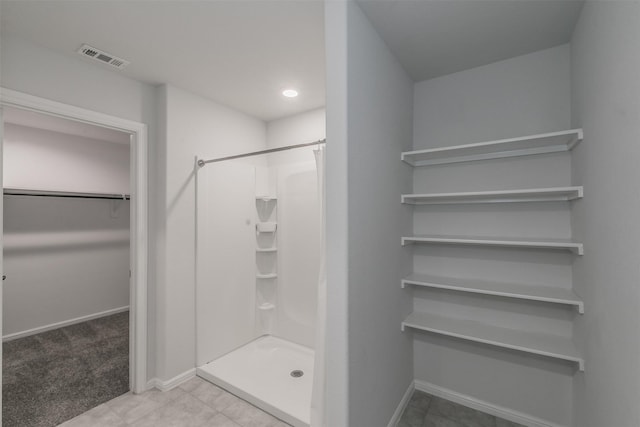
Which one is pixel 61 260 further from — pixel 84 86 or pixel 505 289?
pixel 505 289

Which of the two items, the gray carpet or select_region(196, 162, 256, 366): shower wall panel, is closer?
the gray carpet

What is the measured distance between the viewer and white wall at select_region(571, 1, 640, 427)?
936 millimetres

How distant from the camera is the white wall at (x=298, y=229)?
2.85 metres

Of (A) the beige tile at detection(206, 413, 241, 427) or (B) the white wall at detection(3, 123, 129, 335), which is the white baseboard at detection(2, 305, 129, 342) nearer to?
(B) the white wall at detection(3, 123, 129, 335)

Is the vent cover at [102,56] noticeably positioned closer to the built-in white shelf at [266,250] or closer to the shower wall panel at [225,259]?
the shower wall panel at [225,259]

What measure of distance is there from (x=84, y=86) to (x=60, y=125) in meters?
1.93

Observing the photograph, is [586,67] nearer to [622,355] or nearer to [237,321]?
[622,355]

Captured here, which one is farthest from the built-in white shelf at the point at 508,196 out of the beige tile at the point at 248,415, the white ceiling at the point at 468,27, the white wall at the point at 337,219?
the beige tile at the point at 248,415

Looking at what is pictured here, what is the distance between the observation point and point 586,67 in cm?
144

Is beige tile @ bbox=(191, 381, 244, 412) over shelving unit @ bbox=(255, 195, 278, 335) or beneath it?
beneath

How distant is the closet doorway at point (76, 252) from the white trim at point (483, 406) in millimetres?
2227

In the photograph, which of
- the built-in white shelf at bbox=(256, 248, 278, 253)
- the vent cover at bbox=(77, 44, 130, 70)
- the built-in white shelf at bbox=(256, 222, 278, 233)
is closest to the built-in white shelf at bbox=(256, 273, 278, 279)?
the built-in white shelf at bbox=(256, 248, 278, 253)

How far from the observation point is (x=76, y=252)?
3.69m

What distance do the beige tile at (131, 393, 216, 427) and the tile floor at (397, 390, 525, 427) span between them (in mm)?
1337
